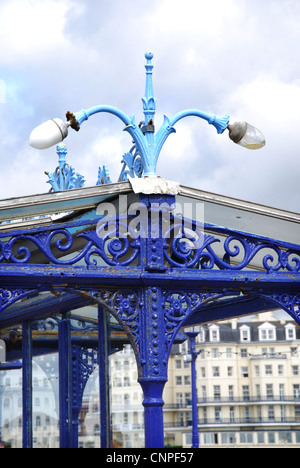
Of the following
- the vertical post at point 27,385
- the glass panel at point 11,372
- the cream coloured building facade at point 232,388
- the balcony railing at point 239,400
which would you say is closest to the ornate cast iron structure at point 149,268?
the vertical post at point 27,385

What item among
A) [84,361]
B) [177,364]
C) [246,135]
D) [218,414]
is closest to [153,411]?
[246,135]

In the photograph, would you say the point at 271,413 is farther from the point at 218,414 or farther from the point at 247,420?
the point at 218,414

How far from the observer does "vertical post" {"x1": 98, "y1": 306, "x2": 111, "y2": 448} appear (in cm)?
1095

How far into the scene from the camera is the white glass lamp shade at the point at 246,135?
30.2 feet

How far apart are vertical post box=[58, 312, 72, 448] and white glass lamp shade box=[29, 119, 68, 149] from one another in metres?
4.53

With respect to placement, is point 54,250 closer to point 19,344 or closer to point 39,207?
point 39,207

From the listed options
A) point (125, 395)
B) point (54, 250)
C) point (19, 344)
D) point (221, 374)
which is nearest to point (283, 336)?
point (221, 374)

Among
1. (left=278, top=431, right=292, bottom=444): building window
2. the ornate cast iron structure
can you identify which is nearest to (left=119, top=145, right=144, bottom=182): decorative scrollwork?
the ornate cast iron structure

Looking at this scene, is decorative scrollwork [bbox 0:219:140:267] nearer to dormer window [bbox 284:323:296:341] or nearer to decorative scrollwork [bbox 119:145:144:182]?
decorative scrollwork [bbox 119:145:144:182]

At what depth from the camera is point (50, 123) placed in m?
8.31

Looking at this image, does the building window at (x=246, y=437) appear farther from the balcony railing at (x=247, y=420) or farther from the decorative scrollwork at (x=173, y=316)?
the decorative scrollwork at (x=173, y=316)

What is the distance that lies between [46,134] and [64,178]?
4205mm

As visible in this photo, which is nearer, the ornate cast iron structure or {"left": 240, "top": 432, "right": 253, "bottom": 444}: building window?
the ornate cast iron structure

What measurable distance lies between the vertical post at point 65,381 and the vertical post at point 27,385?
0.53 meters
